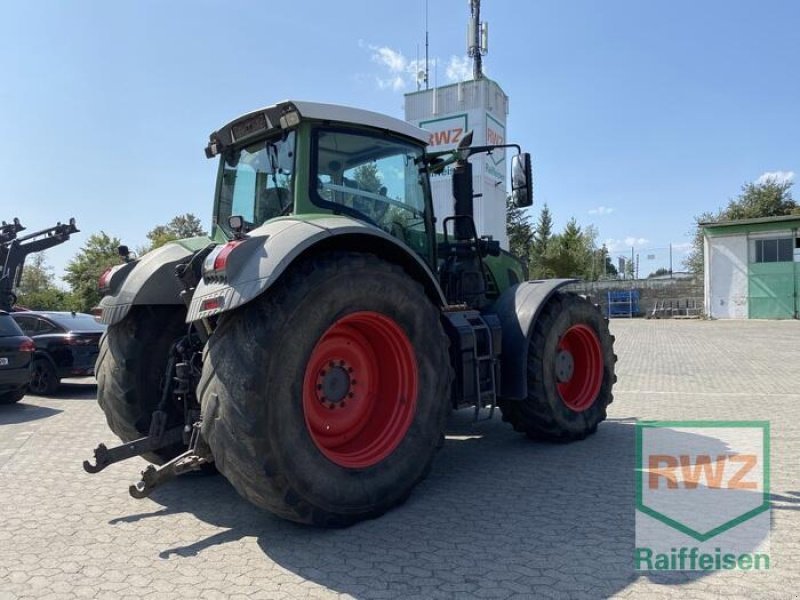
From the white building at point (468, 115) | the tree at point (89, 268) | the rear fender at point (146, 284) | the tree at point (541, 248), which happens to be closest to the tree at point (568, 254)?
the tree at point (541, 248)

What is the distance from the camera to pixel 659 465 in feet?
16.1

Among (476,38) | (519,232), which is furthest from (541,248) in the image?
(476,38)

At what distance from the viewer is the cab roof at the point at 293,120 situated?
14.0ft

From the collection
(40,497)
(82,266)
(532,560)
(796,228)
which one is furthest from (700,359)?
(82,266)

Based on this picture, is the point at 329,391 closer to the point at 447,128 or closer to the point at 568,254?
the point at 447,128

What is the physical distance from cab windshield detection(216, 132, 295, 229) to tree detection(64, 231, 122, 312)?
121ft

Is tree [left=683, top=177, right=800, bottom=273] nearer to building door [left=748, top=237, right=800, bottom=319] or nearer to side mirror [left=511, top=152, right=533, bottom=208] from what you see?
building door [left=748, top=237, right=800, bottom=319]

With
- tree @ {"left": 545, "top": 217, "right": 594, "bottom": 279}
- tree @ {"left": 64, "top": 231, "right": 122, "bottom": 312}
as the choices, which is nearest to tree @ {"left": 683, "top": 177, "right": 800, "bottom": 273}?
tree @ {"left": 545, "top": 217, "right": 594, "bottom": 279}

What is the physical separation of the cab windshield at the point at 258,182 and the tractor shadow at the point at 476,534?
7.04ft

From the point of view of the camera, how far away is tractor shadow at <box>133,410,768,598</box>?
2938 mm

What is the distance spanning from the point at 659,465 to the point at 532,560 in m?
2.27

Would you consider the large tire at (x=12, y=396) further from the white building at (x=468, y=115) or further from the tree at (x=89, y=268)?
the tree at (x=89, y=268)

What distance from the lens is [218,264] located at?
343 cm

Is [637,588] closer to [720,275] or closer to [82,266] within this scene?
[720,275]
